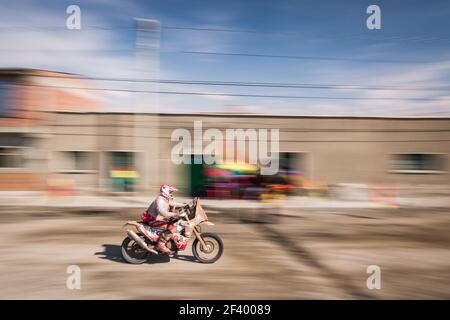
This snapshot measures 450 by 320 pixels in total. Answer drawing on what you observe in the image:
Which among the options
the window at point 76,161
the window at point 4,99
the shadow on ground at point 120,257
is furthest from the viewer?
the window at point 76,161

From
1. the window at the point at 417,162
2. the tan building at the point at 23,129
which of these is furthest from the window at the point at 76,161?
the window at the point at 417,162

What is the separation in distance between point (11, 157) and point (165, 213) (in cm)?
1603

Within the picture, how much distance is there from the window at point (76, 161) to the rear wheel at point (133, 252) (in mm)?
12817

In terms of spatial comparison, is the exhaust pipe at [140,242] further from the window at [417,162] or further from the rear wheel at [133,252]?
the window at [417,162]

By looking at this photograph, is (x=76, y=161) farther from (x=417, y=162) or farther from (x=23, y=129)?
(x=417, y=162)

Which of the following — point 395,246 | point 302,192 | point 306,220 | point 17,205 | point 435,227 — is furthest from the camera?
point 302,192

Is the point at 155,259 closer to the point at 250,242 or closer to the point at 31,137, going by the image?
the point at 250,242

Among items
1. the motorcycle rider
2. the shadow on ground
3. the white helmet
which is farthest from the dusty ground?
the white helmet

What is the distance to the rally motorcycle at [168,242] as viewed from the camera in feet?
23.2

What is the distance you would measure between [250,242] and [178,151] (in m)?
10.4

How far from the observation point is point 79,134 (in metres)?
19.0

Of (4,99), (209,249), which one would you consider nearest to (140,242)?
(209,249)

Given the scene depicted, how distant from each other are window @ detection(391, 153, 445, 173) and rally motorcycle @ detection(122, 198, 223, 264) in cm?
1610
